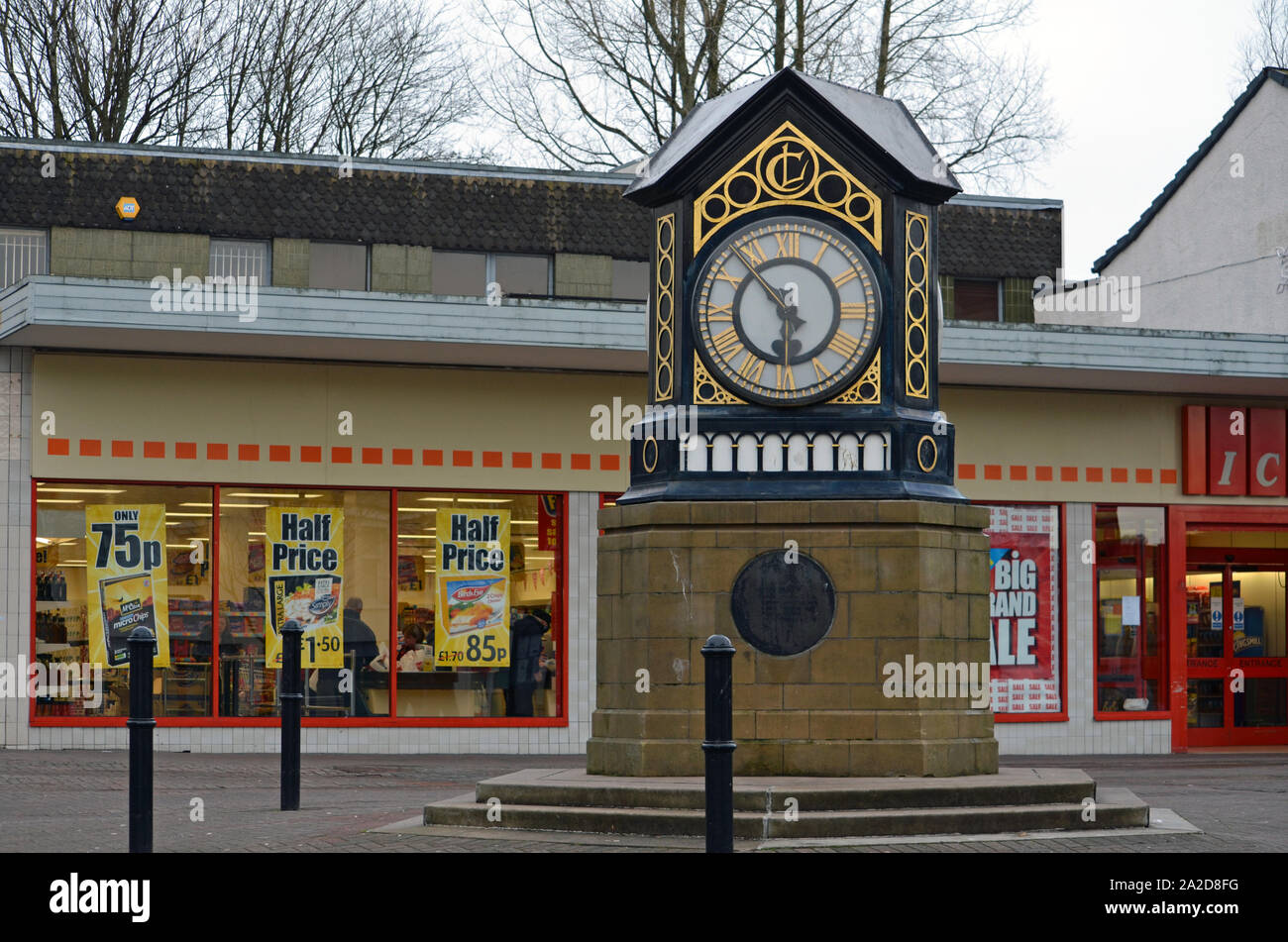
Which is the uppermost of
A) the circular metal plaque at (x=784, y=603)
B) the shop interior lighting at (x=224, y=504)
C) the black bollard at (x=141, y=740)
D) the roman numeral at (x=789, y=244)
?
the roman numeral at (x=789, y=244)

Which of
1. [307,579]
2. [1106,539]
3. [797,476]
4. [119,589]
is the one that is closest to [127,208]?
[119,589]

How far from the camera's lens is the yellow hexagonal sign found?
19641mm

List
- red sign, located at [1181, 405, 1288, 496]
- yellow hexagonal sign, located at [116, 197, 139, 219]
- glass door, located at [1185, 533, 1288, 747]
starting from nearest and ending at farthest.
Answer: red sign, located at [1181, 405, 1288, 496] < yellow hexagonal sign, located at [116, 197, 139, 219] < glass door, located at [1185, 533, 1288, 747]

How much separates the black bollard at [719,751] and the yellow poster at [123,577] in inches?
435

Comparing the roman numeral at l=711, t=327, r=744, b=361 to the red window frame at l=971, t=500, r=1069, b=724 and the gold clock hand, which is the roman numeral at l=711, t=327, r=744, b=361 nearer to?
the gold clock hand

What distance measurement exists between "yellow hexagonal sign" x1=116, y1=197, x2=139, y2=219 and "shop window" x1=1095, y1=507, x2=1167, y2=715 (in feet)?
36.9

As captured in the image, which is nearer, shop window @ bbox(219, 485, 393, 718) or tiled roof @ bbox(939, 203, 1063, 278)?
shop window @ bbox(219, 485, 393, 718)

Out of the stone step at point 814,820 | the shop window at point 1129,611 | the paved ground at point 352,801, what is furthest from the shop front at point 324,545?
the stone step at point 814,820

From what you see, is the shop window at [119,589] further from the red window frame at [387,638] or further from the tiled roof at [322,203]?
the tiled roof at [322,203]

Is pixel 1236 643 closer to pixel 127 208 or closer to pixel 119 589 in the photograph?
pixel 119 589

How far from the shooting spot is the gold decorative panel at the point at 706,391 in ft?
35.4

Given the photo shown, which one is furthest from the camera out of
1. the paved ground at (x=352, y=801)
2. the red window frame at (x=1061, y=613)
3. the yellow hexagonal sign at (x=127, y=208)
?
the yellow hexagonal sign at (x=127, y=208)

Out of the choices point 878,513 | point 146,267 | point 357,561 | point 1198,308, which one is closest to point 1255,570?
point 1198,308

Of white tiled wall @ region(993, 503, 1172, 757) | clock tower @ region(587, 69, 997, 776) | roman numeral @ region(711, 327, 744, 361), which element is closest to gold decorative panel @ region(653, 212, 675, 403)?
clock tower @ region(587, 69, 997, 776)
